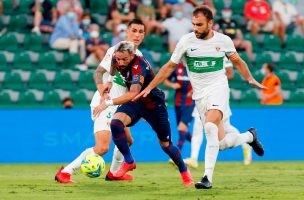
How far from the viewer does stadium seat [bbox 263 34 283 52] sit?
79.9ft

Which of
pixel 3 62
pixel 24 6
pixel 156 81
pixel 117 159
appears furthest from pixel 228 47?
pixel 24 6

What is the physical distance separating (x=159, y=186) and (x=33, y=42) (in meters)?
10.7

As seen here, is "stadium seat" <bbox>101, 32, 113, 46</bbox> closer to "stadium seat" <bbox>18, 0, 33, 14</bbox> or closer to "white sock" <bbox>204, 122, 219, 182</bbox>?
"stadium seat" <bbox>18, 0, 33, 14</bbox>

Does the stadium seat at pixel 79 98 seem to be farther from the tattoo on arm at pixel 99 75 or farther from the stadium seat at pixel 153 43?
the tattoo on arm at pixel 99 75

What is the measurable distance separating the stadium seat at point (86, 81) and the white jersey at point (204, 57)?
9.78m

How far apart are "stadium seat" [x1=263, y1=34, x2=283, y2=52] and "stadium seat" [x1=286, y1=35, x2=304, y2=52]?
28cm

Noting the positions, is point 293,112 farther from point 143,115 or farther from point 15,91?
point 143,115

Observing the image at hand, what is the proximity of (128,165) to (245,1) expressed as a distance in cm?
1370

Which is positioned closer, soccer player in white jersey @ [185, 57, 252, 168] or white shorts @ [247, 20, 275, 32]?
soccer player in white jersey @ [185, 57, 252, 168]

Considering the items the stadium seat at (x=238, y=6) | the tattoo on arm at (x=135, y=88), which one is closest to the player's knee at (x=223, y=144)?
the tattoo on arm at (x=135, y=88)

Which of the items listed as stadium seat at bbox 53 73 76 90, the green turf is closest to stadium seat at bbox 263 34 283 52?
stadium seat at bbox 53 73 76 90

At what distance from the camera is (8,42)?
2195cm

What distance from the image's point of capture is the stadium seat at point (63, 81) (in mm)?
21375

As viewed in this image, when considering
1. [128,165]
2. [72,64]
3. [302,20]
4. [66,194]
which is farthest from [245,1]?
[66,194]
